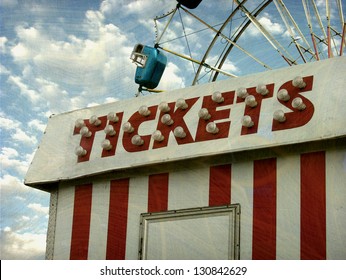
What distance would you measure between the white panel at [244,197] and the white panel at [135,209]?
3.07 ft

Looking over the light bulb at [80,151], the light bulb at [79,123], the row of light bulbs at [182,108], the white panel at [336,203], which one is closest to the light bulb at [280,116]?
the row of light bulbs at [182,108]

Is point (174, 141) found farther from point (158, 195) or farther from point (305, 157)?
point (305, 157)

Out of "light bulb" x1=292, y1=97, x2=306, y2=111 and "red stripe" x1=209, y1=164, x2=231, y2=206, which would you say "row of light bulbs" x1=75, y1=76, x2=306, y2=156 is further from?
"red stripe" x1=209, y1=164, x2=231, y2=206

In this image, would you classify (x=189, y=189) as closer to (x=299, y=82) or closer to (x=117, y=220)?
(x=117, y=220)

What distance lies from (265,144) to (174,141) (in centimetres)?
93

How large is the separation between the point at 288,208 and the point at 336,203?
1.41 ft

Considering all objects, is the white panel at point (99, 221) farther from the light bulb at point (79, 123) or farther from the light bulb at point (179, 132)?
the light bulb at point (179, 132)

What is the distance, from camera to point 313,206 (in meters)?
6.16

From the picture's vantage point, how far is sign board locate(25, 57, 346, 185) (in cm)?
621

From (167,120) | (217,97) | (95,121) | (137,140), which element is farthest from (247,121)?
(95,121)

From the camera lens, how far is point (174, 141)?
22.5 ft

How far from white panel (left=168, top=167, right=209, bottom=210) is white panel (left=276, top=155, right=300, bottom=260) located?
0.71 meters

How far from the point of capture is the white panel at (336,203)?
5.92 metres

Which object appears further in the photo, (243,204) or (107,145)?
(107,145)
